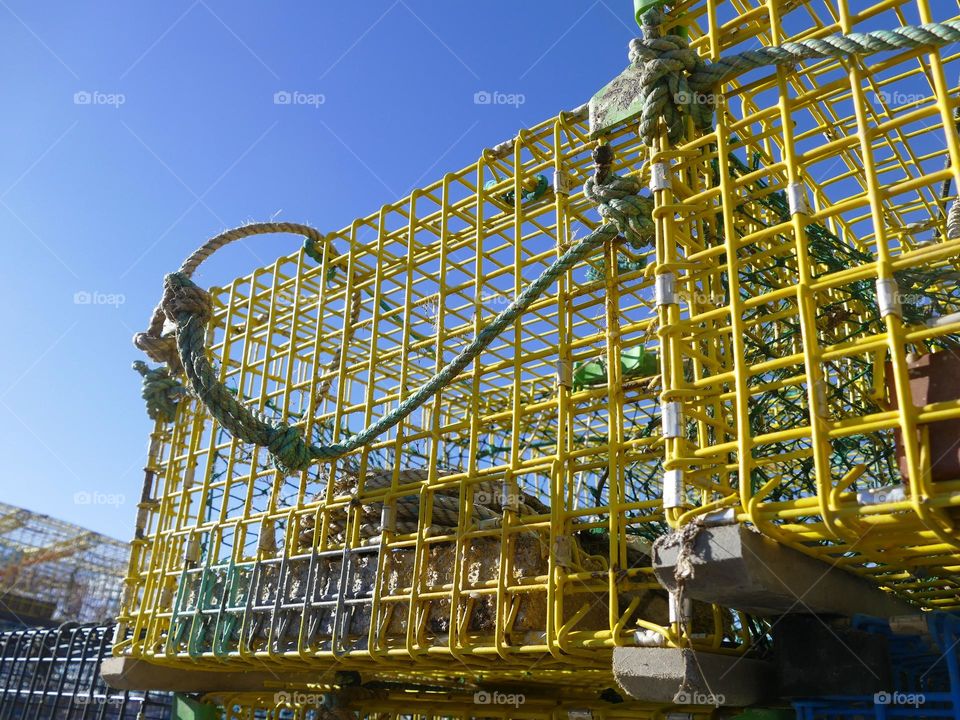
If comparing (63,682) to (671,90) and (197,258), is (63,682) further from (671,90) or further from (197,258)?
(671,90)

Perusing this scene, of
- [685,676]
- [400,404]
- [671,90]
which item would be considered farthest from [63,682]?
[671,90]

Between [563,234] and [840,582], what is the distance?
3.18 meters

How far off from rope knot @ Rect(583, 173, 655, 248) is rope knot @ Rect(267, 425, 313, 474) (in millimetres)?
3148

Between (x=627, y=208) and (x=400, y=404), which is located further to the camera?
(x=400, y=404)

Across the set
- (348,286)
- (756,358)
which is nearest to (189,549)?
(348,286)

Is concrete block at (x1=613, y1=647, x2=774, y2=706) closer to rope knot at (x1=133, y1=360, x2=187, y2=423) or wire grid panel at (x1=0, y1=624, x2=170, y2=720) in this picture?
rope knot at (x1=133, y1=360, x2=187, y2=423)

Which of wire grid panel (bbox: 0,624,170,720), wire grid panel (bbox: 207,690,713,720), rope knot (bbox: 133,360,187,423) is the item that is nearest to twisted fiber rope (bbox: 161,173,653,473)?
wire grid panel (bbox: 207,690,713,720)

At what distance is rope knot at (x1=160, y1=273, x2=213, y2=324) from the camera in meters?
7.32

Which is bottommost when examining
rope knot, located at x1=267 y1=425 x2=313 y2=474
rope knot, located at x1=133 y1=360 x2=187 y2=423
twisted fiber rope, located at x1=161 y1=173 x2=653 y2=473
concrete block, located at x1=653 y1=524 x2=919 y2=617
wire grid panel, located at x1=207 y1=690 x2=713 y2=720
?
wire grid panel, located at x1=207 y1=690 x2=713 y2=720

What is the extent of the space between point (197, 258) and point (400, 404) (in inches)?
112

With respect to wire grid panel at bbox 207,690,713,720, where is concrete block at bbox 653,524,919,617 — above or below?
above

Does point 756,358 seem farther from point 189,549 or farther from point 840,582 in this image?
point 189,549

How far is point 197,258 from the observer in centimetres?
805

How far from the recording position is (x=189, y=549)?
28.4 feet
